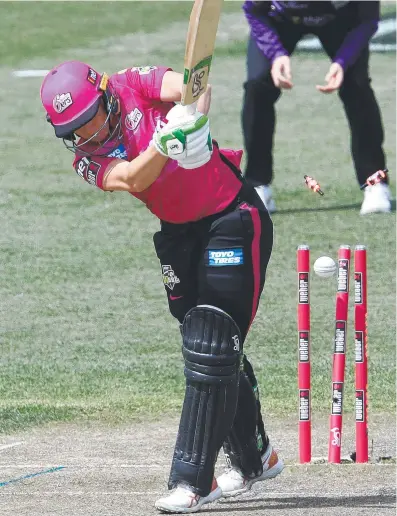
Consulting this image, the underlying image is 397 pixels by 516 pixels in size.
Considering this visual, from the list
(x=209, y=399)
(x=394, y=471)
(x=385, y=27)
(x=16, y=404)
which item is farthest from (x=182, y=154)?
(x=385, y=27)

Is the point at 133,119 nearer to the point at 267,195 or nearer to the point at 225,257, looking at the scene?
the point at 225,257

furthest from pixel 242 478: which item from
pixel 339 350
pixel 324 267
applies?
pixel 324 267

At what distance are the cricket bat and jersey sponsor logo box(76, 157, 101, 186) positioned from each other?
21.2 inches

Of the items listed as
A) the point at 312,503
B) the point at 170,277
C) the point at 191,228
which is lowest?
the point at 312,503

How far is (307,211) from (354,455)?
617 centimetres

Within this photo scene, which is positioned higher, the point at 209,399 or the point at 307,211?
the point at 307,211

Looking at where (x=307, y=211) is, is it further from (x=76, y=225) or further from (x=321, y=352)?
(x=321, y=352)

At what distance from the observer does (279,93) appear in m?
12.7

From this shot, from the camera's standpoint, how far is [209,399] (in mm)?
5887

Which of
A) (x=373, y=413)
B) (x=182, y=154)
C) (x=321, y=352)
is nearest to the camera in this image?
(x=182, y=154)

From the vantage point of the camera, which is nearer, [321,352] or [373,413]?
[373,413]

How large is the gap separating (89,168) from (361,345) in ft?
5.89

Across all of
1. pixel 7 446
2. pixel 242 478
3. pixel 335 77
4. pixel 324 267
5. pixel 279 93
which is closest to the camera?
pixel 242 478

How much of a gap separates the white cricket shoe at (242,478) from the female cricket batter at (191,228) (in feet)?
0.81
